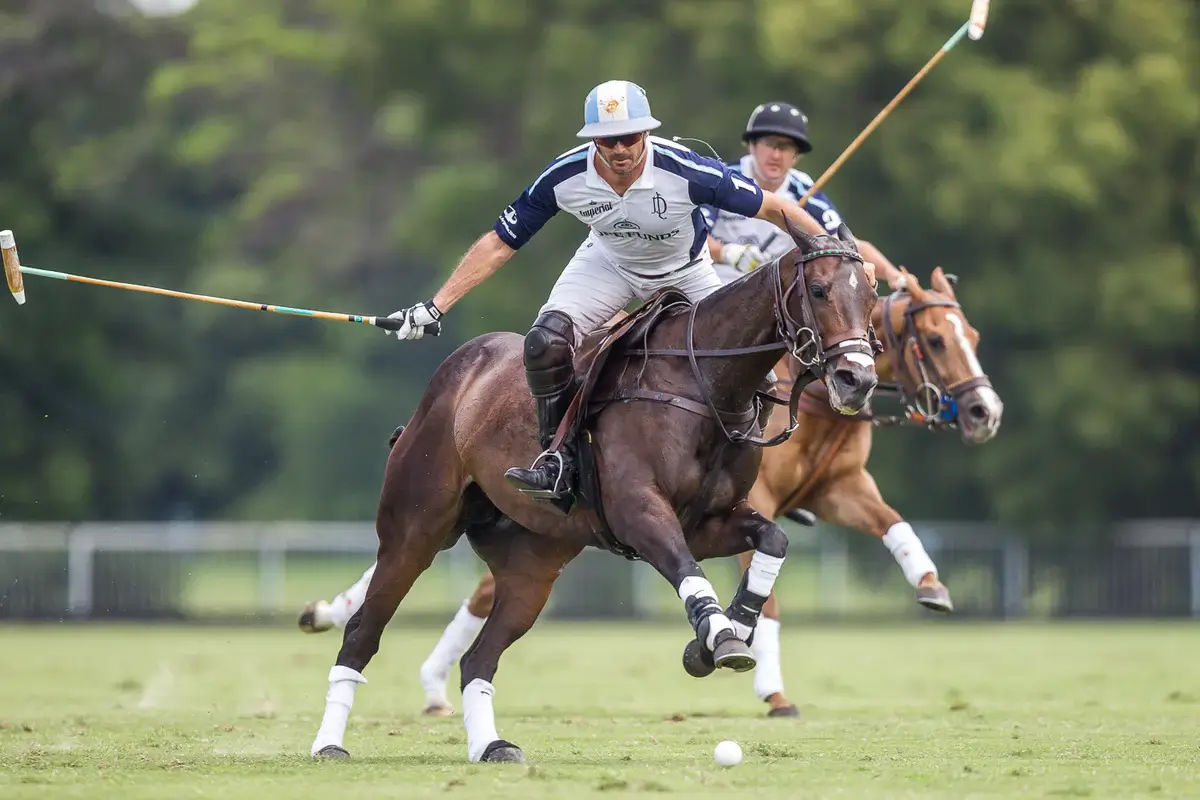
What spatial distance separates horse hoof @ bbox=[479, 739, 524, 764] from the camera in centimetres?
836

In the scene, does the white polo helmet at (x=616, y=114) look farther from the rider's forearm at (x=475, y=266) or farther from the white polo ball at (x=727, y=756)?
the white polo ball at (x=727, y=756)

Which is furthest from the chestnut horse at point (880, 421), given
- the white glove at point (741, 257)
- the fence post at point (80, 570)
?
the fence post at point (80, 570)

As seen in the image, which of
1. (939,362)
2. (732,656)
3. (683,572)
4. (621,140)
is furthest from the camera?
(939,362)

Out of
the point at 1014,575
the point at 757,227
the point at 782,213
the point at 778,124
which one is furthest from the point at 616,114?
the point at 1014,575

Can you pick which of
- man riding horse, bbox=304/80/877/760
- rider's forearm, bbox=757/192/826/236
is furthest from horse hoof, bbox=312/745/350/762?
rider's forearm, bbox=757/192/826/236

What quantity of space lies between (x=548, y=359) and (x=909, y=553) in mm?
3358

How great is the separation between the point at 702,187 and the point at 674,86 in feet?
60.2

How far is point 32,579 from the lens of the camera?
2422 cm

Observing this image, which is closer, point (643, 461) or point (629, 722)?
point (643, 461)

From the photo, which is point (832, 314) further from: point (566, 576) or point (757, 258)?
point (566, 576)

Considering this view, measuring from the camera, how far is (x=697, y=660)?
25.7 ft

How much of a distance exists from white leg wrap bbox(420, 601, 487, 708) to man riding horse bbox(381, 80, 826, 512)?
2896 millimetres

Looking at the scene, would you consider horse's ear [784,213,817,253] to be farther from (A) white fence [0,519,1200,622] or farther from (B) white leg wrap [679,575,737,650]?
(A) white fence [0,519,1200,622]

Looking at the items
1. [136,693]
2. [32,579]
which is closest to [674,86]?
[32,579]
